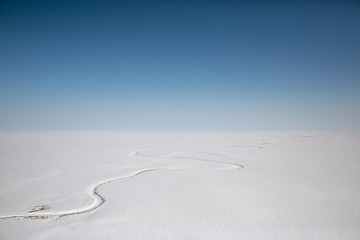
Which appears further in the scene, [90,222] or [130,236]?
[90,222]

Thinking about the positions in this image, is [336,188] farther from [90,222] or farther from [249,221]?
[90,222]

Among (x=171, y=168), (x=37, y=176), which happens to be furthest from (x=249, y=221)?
(x=37, y=176)

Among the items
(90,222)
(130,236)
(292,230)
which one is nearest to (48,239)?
(90,222)

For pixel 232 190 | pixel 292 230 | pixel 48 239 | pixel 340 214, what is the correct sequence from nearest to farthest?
pixel 48 239, pixel 292 230, pixel 340 214, pixel 232 190

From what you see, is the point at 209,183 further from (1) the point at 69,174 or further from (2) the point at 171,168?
(1) the point at 69,174

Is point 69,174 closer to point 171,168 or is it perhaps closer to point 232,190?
point 171,168

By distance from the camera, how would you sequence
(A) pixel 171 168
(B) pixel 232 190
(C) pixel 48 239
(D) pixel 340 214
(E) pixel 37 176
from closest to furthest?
(C) pixel 48 239
(D) pixel 340 214
(B) pixel 232 190
(E) pixel 37 176
(A) pixel 171 168

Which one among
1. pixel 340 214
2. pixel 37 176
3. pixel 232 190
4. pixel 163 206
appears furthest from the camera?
pixel 37 176

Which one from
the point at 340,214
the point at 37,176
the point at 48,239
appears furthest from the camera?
the point at 37,176

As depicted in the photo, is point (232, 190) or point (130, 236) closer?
point (130, 236)
